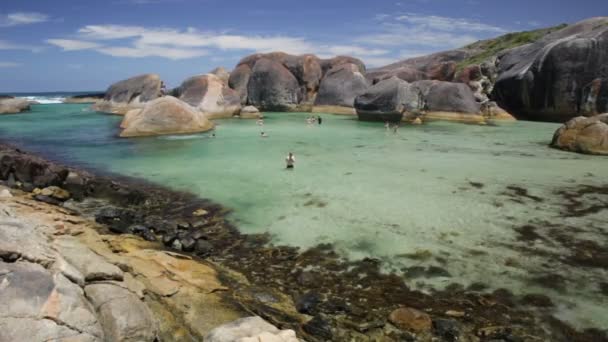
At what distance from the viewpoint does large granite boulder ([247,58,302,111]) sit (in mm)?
45188

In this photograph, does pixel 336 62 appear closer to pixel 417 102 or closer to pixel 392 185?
pixel 417 102

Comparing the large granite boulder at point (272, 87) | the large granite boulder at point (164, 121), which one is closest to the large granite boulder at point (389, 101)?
the large granite boulder at point (272, 87)

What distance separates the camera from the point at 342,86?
141 ft

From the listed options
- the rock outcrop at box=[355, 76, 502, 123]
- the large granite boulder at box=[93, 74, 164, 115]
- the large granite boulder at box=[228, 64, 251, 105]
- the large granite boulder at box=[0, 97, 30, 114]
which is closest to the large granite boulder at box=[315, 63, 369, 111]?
the rock outcrop at box=[355, 76, 502, 123]

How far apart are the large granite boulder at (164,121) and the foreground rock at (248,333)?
78.7 feet

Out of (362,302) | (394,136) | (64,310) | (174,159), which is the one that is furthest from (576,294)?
(394,136)

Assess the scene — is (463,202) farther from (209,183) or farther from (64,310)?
(64,310)

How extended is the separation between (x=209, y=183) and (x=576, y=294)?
36.1 feet

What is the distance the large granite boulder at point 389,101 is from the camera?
32750 millimetres

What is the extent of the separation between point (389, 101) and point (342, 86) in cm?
1083

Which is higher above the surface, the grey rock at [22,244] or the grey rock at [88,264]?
the grey rock at [22,244]

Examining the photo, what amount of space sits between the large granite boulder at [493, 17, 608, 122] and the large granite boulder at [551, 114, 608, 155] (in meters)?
12.4

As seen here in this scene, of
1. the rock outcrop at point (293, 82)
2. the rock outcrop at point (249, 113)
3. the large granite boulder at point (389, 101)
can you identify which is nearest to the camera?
the large granite boulder at point (389, 101)

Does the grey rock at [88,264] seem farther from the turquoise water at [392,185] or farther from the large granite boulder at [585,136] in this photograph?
the large granite boulder at [585,136]
